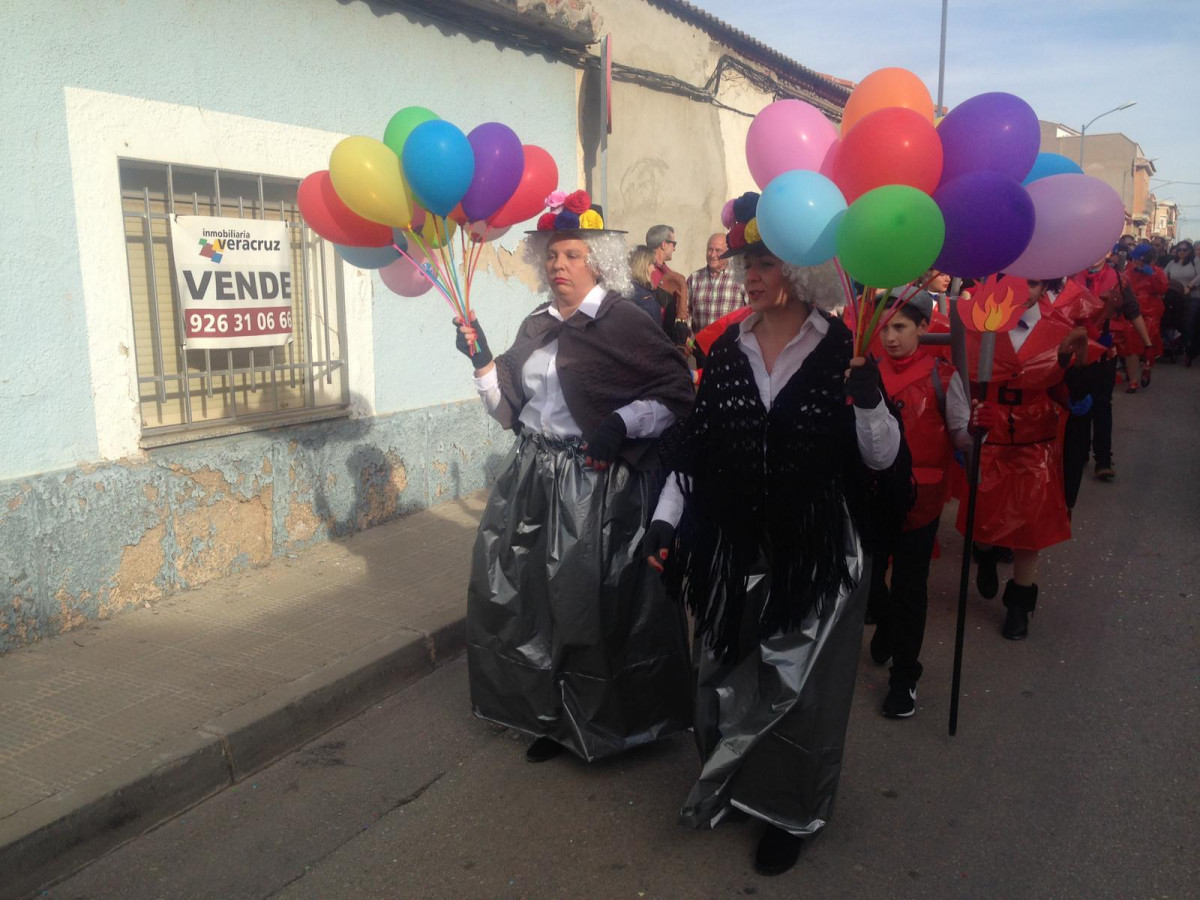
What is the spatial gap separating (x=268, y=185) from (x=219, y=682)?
115 inches

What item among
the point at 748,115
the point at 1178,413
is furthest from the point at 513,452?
the point at 1178,413

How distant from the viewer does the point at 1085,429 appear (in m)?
5.90

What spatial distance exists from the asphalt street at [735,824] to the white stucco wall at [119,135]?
1.96 m

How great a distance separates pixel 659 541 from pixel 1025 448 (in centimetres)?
258

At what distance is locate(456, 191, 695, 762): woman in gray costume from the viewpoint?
3.28 m

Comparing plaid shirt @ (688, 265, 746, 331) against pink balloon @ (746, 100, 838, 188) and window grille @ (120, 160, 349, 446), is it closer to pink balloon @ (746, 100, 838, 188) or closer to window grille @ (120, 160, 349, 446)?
window grille @ (120, 160, 349, 446)

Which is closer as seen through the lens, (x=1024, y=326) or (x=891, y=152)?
(x=891, y=152)

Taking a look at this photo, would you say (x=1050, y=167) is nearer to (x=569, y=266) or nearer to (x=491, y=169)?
(x=569, y=266)

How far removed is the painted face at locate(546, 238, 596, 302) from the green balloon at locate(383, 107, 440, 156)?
694 millimetres

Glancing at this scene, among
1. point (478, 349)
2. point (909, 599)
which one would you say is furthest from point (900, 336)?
point (478, 349)

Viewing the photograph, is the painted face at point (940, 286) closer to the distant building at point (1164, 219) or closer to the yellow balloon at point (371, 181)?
the yellow balloon at point (371, 181)

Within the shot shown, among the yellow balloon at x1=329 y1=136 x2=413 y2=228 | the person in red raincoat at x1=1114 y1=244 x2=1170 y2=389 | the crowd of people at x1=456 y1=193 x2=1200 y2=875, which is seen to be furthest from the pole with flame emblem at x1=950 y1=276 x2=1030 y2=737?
the person in red raincoat at x1=1114 y1=244 x2=1170 y2=389

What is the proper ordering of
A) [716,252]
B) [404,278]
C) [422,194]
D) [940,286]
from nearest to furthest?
[422,194] < [404,278] < [940,286] < [716,252]

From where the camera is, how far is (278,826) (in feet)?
10.4
